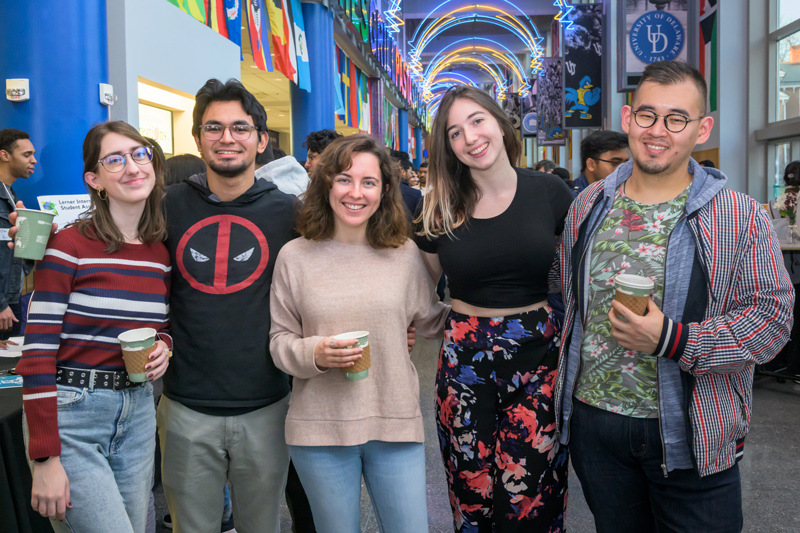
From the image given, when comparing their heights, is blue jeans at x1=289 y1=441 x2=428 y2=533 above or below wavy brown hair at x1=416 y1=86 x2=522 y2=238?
below

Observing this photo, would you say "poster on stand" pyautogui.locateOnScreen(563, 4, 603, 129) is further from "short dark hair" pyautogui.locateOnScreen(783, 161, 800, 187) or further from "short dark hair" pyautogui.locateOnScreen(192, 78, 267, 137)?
"short dark hair" pyautogui.locateOnScreen(192, 78, 267, 137)

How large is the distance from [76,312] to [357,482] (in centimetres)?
100

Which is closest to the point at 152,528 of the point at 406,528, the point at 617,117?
the point at 406,528

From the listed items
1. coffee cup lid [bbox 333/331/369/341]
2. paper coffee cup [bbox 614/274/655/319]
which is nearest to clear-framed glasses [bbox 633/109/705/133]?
paper coffee cup [bbox 614/274/655/319]

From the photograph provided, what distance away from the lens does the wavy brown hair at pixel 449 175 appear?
7.16 feet

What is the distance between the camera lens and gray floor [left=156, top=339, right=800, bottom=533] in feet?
10.3

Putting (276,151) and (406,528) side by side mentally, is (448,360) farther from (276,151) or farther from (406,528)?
(276,151)

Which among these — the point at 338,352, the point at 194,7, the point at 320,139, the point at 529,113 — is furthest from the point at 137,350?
the point at 529,113

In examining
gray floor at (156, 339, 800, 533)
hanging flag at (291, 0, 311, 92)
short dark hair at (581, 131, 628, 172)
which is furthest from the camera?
hanging flag at (291, 0, 311, 92)

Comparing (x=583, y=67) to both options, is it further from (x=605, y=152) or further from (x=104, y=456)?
(x=104, y=456)

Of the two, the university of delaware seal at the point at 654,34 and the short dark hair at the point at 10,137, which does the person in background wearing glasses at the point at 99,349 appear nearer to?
the short dark hair at the point at 10,137

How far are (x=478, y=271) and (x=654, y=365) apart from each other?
24.8 inches

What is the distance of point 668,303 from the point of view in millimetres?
1716

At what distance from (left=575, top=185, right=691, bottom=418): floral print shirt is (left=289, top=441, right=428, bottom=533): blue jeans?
60 cm
